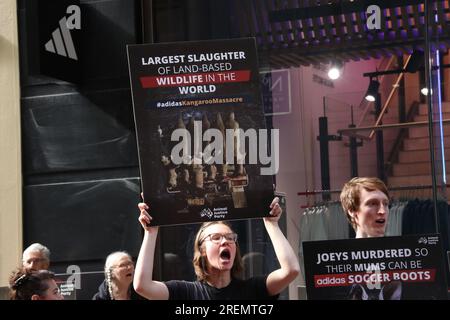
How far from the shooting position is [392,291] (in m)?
4.27

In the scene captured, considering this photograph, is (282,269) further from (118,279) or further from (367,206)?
(118,279)

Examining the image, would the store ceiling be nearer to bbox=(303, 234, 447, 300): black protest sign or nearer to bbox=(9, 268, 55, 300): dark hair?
bbox=(303, 234, 447, 300): black protest sign

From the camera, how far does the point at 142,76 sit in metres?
4.97

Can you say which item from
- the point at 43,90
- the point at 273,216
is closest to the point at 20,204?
the point at 43,90

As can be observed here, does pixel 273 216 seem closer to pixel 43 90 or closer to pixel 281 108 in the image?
pixel 281 108

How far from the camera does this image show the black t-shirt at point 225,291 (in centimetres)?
451

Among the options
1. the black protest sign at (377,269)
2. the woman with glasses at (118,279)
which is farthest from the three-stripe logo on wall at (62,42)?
the black protest sign at (377,269)

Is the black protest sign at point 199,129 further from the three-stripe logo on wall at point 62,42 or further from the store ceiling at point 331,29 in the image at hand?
the three-stripe logo on wall at point 62,42

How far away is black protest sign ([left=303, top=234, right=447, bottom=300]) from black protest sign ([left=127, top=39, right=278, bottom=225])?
0.66 m

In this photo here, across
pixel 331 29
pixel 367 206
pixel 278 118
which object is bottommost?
pixel 367 206

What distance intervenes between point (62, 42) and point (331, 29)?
77.4 inches

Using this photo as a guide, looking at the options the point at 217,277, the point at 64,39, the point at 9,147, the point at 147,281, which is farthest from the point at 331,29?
the point at 147,281

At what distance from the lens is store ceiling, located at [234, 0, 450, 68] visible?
22.4 feet

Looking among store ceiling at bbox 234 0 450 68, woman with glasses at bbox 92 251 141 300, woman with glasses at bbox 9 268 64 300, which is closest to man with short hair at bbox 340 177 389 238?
woman with glasses at bbox 9 268 64 300
